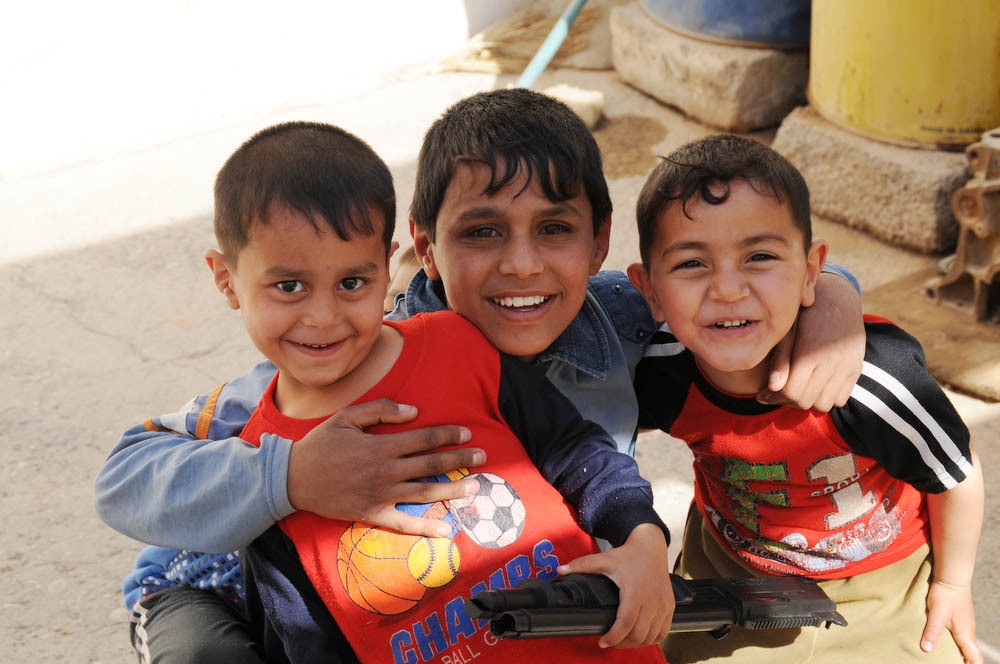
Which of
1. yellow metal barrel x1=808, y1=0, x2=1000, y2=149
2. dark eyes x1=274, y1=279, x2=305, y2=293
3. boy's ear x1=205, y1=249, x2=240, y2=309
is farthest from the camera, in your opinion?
yellow metal barrel x1=808, y1=0, x2=1000, y2=149

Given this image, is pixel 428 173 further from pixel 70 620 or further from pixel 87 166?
pixel 87 166

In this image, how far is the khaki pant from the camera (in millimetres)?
1907

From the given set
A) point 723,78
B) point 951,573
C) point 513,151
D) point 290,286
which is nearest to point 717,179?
point 513,151

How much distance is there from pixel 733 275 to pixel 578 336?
297 mm

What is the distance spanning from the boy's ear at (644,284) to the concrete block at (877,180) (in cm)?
219

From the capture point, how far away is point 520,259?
5.67 ft

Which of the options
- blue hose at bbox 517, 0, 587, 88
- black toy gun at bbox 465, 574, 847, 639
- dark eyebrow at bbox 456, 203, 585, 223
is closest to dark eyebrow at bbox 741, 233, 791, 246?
dark eyebrow at bbox 456, 203, 585, 223

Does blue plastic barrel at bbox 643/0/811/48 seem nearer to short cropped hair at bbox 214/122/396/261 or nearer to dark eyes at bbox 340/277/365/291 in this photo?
short cropped hair at bbox 214/122/396/261

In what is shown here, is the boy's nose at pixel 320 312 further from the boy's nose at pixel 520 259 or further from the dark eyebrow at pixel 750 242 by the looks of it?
the dark eyebrow at pixel 750 242

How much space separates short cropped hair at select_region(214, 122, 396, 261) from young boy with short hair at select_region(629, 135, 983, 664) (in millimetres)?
462

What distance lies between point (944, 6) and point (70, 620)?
3.02m

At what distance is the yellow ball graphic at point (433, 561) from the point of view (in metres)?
1.54

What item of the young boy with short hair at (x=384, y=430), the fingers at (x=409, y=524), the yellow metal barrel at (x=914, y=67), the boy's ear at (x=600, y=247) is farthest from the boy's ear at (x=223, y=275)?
the yellow metal barrel at (x=914, y=67)

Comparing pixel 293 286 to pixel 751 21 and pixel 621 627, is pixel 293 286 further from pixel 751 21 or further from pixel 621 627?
pixel 751 21
